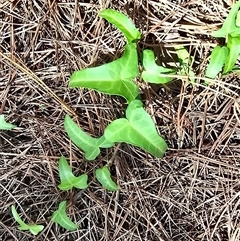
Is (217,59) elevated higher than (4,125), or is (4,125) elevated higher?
(217,59)

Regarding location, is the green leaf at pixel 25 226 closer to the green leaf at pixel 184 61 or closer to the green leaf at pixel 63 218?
the green leaf at pixel 63 218

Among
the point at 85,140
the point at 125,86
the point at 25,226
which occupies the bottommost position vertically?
the point at 25,226

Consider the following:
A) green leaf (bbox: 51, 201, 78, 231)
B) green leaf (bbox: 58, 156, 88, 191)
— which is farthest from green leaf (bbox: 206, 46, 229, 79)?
green leaf (bbox: 51, 201, 78, 231)

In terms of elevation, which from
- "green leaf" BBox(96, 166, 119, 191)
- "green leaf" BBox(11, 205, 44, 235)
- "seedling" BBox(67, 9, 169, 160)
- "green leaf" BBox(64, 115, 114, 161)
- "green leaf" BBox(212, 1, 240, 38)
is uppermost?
"green leaf" BBox(212, 1, 240, 38)

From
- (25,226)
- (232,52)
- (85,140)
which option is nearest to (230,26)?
(232,52)

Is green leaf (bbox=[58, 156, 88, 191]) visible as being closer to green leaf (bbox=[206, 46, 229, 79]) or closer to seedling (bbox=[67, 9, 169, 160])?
seedling (bbox=[67, 9, 169, 160])

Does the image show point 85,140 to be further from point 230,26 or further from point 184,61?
point 230,26
